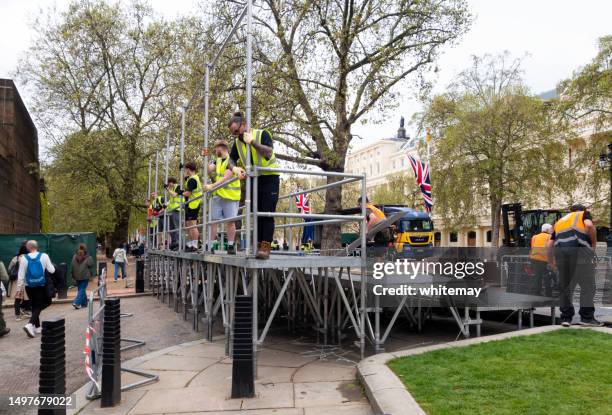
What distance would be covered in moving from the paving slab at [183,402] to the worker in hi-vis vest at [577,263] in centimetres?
518

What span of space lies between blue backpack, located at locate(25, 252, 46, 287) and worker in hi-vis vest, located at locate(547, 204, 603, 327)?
9.28 metres

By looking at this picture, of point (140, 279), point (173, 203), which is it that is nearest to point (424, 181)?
point (140, 279)

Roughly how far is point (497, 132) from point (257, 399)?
30.8 m

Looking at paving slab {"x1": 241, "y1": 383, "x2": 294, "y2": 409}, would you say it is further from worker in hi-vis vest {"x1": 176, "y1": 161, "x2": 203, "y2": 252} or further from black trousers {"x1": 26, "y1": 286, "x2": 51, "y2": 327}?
black trousers {"x1": 26, "y1": 286, "x2": 51, "y2": 327}

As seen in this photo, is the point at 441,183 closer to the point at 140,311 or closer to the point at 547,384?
the point at 140,311

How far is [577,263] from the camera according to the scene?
846cm

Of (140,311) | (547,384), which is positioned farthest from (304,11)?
(547,384)

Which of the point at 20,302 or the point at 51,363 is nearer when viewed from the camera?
the point at 51,363

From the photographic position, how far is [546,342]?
7.14 m

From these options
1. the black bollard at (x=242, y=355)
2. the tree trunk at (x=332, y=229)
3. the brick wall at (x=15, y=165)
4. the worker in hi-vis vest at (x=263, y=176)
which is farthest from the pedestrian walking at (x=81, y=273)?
the black bollard at (x=242, y=355)

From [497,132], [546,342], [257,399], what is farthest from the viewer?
[497,132]

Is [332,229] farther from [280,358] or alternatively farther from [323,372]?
[323,372]

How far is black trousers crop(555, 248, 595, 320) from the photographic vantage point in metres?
8.30

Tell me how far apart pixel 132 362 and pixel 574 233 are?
6.88m
